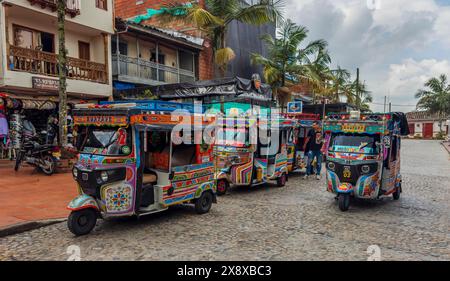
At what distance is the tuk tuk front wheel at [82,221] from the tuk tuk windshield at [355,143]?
18.3 ft

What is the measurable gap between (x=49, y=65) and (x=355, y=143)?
12.6 metres

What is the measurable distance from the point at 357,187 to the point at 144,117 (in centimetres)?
498

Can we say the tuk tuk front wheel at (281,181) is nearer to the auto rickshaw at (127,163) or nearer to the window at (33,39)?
the auto rickshaw at (127,163)

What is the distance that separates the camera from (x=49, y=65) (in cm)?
1448

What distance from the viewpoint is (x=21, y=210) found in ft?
23.2

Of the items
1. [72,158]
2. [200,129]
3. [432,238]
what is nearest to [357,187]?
[432,238]

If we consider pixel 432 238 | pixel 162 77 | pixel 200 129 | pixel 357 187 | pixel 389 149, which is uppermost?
pixel 162 77

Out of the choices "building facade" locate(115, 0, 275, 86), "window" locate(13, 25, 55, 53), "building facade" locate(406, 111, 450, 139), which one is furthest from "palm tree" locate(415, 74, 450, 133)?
"window" locate(13, 25, 55, 53)

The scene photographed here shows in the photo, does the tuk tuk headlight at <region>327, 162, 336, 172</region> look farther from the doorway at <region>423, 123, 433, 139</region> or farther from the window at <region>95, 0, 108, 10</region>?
the doorway at <region>423, 123, 433, 139</region>

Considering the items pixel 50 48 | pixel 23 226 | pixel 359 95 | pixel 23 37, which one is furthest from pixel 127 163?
pixel 359 95

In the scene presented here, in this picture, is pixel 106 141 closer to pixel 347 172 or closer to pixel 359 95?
pixel 347 172

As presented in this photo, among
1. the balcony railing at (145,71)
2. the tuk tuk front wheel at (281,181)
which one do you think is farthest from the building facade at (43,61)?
the tuk tuk front wheel at (281,181)

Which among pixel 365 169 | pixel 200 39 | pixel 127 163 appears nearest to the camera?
pixel 127 163

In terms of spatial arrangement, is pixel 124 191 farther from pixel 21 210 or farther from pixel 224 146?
pixel 224 146
